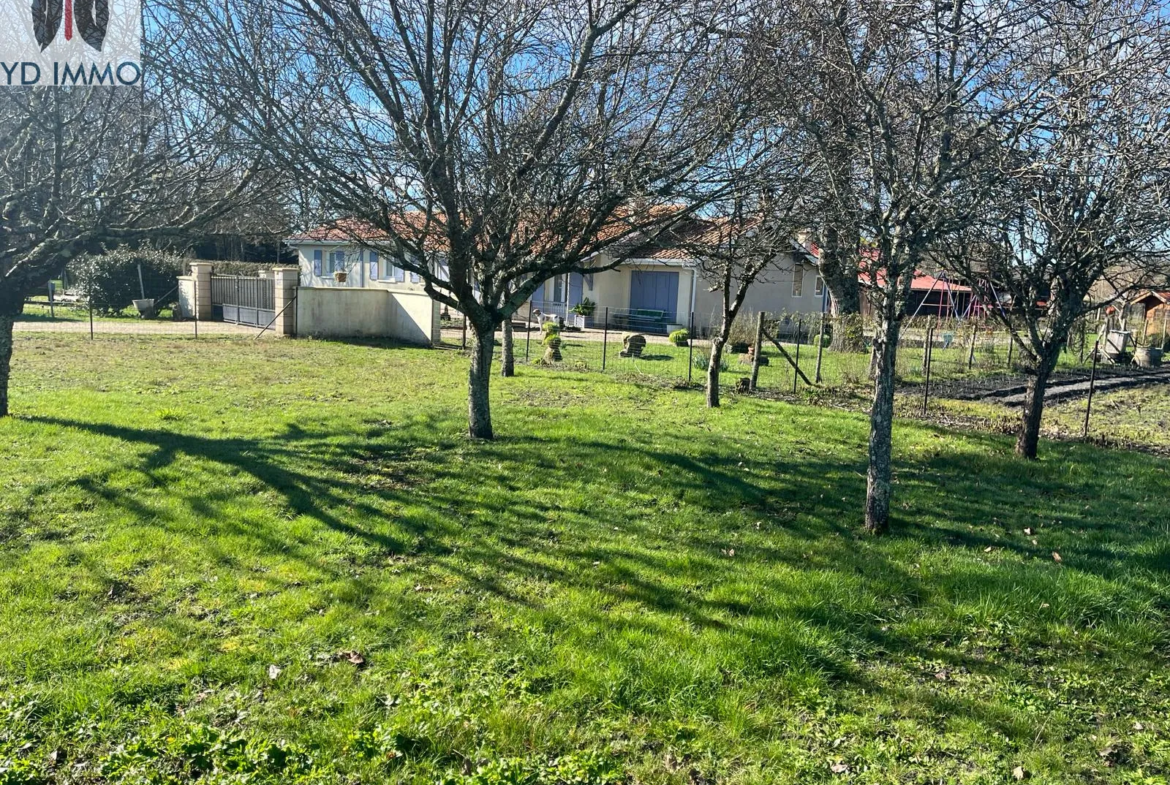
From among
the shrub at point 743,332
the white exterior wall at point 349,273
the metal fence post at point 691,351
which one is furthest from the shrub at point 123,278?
the shrub at point 743,332

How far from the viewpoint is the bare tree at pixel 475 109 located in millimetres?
6484

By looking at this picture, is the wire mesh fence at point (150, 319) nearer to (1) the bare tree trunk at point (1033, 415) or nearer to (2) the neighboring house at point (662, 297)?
(2) the neighboring house at point (662, 297)

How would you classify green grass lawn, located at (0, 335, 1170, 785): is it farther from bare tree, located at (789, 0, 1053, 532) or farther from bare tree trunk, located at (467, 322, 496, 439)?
bare tree, located at (789, 0, 1053, 532)

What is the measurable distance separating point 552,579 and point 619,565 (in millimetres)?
515

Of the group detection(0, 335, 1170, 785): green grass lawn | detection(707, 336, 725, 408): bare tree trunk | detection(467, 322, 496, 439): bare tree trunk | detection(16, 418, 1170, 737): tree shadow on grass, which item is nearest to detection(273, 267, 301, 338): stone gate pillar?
detection(0, 335, 1170, 785): green grass lawn

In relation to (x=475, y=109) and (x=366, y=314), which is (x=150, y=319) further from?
(x=475, y=109)

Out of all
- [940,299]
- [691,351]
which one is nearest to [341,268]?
[691,351]

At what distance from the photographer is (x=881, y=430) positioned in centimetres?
571

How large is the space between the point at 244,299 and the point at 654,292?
15406mm

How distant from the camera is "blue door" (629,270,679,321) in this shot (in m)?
29.8

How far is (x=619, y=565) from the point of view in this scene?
16.5ft

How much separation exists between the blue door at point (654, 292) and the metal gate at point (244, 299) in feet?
45.7

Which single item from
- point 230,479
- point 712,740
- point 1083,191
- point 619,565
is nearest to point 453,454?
point 230,479

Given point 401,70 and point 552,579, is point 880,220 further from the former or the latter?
point 401,70
